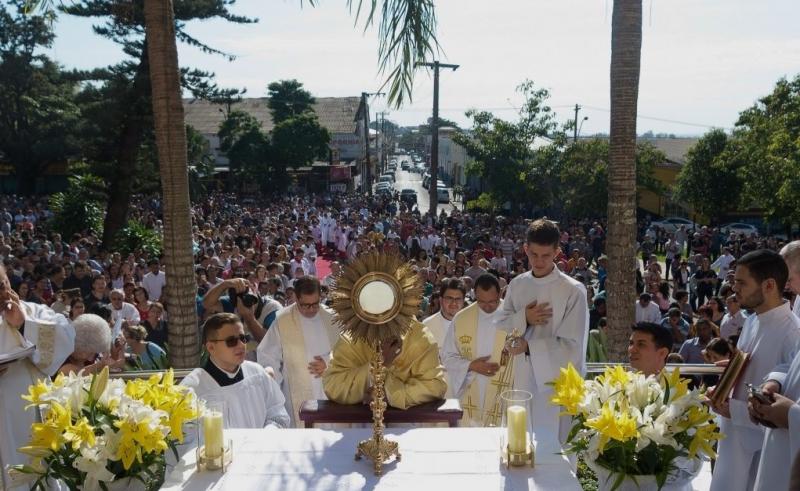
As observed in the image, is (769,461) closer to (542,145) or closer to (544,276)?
(544,276)

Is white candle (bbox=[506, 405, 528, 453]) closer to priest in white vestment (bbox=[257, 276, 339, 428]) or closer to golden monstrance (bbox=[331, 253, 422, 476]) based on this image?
golden monstrance (bbox=[331, 253, 422, 476])

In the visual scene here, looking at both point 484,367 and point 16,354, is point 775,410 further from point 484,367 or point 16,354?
point 16,354

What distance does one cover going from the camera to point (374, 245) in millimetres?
4023

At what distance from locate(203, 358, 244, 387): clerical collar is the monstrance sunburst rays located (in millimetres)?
1526

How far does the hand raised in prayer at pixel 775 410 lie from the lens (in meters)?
3.52

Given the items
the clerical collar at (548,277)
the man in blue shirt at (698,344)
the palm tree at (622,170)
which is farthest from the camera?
the man in blue shirt at (698,344)

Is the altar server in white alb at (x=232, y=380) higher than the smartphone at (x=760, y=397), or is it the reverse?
the smartphone at (x=760, y=397)

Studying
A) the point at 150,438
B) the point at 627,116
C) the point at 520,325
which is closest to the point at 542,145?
the point at 627,116

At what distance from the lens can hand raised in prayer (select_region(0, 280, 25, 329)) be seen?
4980 millimetres

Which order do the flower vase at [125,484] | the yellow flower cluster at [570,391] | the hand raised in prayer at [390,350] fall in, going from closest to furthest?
the flower vase at [125,484] < the yellow flower cluster at [570,391] < the hand raised in prayer at [390,350]

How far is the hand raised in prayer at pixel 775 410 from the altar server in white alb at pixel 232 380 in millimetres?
2783

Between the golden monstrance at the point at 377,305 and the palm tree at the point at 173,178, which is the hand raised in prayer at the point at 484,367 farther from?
the palm tree at the point at 173,178

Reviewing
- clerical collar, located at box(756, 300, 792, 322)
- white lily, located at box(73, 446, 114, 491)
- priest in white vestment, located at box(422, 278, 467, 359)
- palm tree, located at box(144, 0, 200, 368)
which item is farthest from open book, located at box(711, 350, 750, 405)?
palm tree, located at box(144, 0, 200, 368)

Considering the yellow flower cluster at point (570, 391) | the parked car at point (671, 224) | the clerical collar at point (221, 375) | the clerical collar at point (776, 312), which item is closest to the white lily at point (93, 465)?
the clerical collar at point (221, 375)
